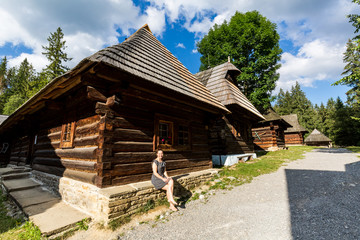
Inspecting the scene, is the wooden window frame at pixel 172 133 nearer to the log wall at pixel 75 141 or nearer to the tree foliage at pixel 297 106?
the log wall at pixel 75 141

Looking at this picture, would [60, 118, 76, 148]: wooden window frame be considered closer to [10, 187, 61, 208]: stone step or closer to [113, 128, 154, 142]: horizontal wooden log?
[10, 187, 61, 208]: stone step

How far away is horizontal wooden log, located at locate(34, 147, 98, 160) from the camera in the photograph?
402 cm

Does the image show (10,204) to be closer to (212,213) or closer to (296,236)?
(212,213)

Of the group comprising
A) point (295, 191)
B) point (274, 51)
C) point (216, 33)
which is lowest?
point (295, 191)

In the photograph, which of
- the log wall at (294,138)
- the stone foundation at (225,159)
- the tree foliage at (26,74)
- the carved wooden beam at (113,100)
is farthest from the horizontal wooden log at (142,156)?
the log wall at (294,138)

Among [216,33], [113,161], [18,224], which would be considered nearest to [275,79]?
[216,33]

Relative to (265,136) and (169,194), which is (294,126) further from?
(169,194)

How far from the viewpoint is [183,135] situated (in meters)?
5.96

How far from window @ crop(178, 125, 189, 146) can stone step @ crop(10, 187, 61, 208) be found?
13.4 feet

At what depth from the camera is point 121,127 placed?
13.5 feet

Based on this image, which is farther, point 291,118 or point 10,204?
point 291,118

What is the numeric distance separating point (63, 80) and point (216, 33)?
19.6 meters

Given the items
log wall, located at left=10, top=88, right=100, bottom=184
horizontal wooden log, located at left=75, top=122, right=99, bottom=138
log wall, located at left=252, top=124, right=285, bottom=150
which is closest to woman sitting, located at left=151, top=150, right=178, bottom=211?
log wall, located at left=10, top=88, right=100, bottom=184

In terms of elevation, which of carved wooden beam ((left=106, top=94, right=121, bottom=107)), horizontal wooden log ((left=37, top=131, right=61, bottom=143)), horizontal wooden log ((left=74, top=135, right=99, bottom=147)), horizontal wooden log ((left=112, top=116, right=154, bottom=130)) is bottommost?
horizontal wooden log ((left=74, top=135, right=99, bottom=147))
